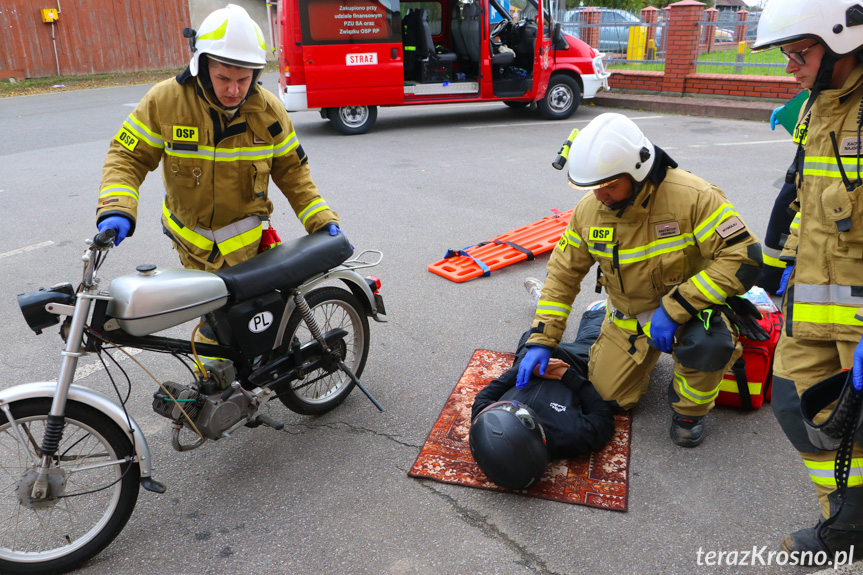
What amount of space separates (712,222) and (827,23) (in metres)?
1.10

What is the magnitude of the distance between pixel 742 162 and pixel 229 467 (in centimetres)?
781

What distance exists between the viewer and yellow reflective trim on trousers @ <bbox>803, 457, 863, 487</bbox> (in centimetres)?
231

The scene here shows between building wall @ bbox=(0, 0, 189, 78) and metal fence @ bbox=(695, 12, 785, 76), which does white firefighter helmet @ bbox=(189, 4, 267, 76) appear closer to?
metal fence @ bbox=(695, 12, 785, 76)

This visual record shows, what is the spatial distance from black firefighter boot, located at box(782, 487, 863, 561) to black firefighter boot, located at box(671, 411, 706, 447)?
2.38ft

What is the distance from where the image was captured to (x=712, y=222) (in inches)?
124

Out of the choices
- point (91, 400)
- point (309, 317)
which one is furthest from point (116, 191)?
point (309, 317)

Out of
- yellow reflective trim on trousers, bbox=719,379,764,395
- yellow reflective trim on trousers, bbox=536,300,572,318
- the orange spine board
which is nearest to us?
yellow reflective trim on trousers, bbox=536,300,572,318

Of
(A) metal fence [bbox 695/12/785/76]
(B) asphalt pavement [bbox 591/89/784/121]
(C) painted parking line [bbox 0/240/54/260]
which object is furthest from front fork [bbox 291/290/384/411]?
(A) metal fence [bbox 695/12/785/76]

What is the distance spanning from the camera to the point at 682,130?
11133 millimetres

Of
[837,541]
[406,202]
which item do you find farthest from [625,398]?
[406,202]

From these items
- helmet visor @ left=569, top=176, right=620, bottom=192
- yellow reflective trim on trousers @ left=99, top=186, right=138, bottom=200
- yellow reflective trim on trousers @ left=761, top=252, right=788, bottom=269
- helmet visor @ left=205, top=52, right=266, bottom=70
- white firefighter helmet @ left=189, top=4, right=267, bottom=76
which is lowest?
yellow reflective trim on trousers @ left=761, top=252, right=788, bottom=269

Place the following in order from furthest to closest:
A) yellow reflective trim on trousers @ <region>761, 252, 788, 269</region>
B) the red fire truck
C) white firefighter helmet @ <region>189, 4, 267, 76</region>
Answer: the red fire truck, yellow reflective trim on trousers @ <region>761, 252, 788, 269</region>, white firefighter helmet @ <region>189, 4, 267, 76</region>

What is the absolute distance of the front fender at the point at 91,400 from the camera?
2426 millimetres

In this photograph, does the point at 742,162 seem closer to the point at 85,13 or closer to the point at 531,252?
the point at 531,252
